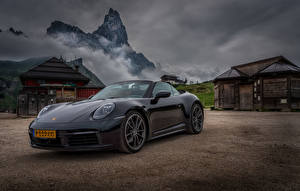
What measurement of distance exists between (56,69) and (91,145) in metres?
35.0

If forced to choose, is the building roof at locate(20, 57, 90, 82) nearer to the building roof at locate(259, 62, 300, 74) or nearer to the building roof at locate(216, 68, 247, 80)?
the building roof at locate(216, 68, 247, 80)

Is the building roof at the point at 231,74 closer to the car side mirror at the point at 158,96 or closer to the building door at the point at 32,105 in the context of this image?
the building door at the point at 32,105

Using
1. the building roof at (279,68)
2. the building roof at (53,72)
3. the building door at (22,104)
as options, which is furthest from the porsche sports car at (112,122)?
the building roof at (53,72)

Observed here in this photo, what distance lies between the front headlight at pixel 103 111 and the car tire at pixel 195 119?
2324 millimetres

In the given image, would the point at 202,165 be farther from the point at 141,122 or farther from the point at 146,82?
the point at 146,82

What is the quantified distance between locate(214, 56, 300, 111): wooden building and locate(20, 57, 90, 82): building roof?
22536mm

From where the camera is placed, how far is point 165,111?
4156 mm

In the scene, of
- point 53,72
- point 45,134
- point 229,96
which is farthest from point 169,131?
point 53,72

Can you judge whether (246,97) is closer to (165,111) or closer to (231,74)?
(231,74)

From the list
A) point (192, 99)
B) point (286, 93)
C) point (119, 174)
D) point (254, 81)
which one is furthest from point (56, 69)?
point (119, 174)

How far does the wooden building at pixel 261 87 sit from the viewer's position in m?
15.5

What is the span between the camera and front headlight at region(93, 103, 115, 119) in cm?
311

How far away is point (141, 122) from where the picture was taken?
359cm

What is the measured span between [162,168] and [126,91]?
6.74ft
